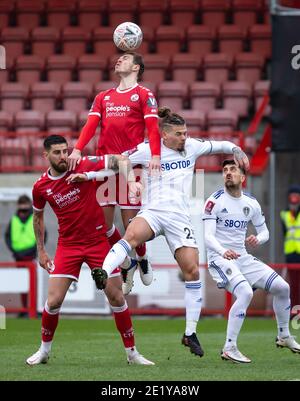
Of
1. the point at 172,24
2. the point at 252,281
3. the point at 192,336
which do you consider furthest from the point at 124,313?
the point at 172,24

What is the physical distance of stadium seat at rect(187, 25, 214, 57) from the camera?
24891mm

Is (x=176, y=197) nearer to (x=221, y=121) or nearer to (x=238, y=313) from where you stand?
(x=238, y=313)

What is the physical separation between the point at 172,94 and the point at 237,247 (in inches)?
412

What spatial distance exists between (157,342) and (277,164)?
6692 mm

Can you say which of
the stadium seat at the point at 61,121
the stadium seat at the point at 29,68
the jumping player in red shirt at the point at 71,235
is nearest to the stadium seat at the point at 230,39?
the stadium seat at the point at 29,68

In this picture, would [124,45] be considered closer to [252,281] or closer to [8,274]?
[252,281]

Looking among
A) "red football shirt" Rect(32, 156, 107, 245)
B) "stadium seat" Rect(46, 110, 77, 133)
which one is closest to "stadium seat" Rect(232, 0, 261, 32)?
"stadium seat" Rect(46, 110, 77, 133)

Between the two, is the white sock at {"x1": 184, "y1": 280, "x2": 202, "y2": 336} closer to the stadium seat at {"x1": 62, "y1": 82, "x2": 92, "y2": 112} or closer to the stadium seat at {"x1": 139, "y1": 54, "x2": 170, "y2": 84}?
the stadium seat at {"x1": 62, "y1": 82, "x2": 92, "y2": 112}

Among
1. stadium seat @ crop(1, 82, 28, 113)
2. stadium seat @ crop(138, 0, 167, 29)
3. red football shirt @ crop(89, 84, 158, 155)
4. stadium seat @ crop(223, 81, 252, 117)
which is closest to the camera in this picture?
red football shirt @ crop(89, 84, 158, 155)

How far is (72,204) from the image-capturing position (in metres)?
12.1

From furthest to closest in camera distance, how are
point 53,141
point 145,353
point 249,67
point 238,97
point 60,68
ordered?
point 60,68 < point 249,67 < point 238,97 < point 145,353 < point 53,141

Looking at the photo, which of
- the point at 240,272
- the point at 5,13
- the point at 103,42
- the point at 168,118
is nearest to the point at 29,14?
the point at 5,13

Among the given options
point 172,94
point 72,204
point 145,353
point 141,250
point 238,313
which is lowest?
point 145,353

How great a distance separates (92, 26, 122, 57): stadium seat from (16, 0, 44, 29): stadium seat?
142cm
